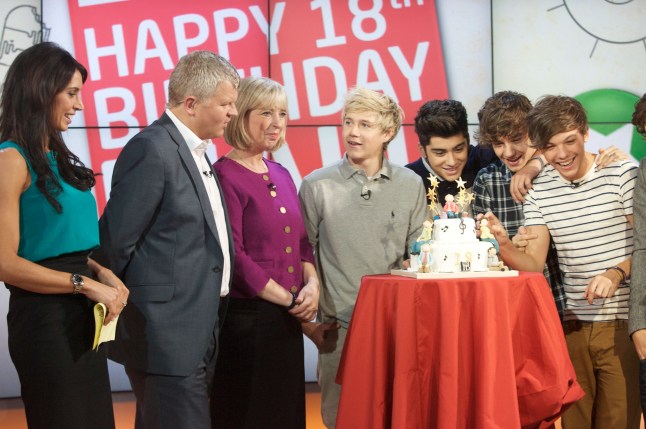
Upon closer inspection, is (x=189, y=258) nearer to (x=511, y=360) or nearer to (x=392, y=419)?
(x=392, y=419)

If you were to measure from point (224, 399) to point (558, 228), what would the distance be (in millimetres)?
1559

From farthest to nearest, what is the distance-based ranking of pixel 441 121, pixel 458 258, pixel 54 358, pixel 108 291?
pixel 441 121
pixel 458 258
pixel 108 291
pixel 54 358

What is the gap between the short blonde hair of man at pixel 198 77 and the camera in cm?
272

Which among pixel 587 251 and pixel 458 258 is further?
pixel 587 251

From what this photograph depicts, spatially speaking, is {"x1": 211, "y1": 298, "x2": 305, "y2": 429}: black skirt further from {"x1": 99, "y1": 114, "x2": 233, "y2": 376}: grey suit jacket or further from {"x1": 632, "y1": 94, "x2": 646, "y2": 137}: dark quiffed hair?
{"x1": 632, "y1": 94, "x2": 646, "y2": 137}: dark quiffed hair

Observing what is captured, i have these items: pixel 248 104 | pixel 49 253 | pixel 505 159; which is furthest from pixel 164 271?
pixel 505 159

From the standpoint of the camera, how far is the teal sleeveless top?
7.33 ft

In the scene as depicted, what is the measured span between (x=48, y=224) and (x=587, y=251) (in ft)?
6.97

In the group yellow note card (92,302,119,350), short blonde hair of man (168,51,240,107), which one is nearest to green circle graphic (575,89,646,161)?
short blonde hair of man (168,51,240,107)

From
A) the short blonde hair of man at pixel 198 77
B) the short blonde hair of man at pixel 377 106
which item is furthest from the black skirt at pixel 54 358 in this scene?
the short blonde hair of man at pixel 377 106

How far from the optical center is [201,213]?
2607 mm

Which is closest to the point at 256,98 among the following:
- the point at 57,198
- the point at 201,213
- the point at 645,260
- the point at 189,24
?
the point at 201,213

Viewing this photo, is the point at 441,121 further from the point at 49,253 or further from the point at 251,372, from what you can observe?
the point at 49,253

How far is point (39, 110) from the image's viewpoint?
2.29 metres
